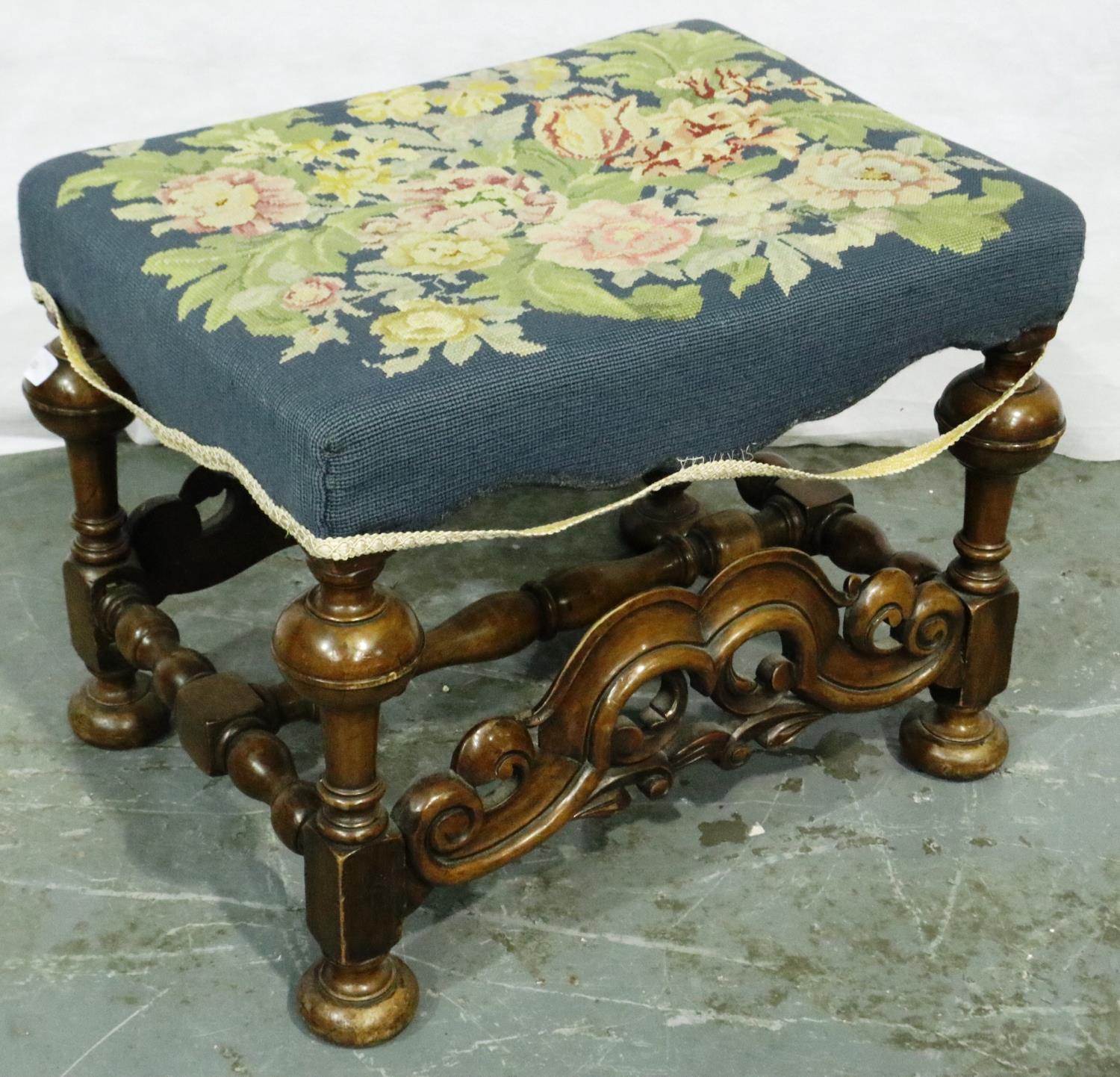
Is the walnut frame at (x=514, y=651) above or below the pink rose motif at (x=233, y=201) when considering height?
below

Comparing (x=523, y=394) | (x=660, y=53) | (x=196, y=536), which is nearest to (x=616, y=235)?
(x=523, y=394)

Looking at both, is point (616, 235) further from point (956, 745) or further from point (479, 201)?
point (956, 745)

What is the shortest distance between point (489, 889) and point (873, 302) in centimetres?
42

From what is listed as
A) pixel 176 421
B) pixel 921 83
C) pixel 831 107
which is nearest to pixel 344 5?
pixel 921 83

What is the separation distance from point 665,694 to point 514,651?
0.12 metres

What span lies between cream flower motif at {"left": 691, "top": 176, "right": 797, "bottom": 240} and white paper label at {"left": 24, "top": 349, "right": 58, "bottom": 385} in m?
0.40

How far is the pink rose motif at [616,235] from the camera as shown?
93cm

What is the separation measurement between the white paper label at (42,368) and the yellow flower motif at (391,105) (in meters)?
0.24

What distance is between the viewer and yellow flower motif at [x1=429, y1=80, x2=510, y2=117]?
3.67 ft

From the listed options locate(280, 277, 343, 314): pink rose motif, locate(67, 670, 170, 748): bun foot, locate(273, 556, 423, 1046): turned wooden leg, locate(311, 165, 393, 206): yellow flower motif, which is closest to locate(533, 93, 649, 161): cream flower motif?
locate(311, 165, 393, 206): yellow flower motif

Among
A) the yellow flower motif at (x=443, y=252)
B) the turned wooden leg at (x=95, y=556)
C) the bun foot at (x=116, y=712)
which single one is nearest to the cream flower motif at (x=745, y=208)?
the yellow flower motif at (x=443, y=252)

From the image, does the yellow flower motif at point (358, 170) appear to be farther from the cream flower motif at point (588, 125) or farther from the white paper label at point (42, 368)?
the white paper label at point (42, 368)

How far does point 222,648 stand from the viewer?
4.27 feet

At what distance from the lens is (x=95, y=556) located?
44.7 inches
